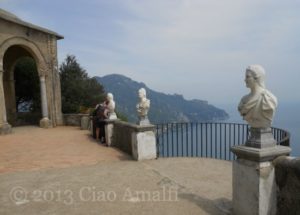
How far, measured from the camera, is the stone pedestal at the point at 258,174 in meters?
3.71

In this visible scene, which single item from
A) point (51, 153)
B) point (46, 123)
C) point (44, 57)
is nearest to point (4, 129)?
point (46, 123)

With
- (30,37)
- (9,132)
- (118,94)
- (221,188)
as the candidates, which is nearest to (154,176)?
(221,188)

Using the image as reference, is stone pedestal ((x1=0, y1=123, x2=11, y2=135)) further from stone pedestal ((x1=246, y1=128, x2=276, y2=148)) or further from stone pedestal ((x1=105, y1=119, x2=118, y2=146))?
stone pedestal ((x1=246, y1=128, x2=276, y2=148))

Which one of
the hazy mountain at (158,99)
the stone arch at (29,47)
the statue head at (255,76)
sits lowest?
the hazy mountain at (158,99)

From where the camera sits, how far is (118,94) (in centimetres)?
11675

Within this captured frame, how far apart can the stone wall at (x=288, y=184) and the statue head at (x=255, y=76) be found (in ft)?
3.22

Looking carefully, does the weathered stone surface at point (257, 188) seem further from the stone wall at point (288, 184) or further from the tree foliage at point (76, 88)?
the tree foliage at point (76, 88)

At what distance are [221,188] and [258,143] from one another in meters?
1.93

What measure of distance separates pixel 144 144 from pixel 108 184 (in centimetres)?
226

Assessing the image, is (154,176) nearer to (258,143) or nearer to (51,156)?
(258,143)

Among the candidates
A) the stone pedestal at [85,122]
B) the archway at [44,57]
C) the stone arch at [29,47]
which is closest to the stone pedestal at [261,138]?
the stone pedestal at [85,122]

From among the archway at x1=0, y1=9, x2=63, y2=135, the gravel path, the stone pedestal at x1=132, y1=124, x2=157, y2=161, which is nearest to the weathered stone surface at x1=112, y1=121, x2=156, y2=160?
the stone pedestal at x1=132, y1=124, x2=157, y2=161

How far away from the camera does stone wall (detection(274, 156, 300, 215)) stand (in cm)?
352

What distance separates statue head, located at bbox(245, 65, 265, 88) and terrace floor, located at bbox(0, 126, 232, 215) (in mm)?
1890
